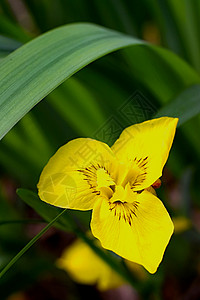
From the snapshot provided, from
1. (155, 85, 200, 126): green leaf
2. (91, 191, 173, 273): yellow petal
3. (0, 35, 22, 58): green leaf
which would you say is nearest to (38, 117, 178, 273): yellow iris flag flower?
(91, 191, 173, 273): yellow petal

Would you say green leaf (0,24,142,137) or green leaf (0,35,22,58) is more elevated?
green leaf (0,35,22,58)

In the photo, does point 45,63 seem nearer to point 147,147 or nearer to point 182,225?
point 147,147

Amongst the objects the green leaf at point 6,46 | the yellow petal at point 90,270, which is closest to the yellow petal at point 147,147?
the green leaf at point 6,46

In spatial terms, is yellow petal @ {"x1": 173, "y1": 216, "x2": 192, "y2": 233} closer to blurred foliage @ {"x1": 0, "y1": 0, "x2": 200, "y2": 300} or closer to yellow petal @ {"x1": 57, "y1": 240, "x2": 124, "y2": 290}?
blurred foliage @ {"x1": 0, "y1": 0, "x2": 200, "y2": 300}

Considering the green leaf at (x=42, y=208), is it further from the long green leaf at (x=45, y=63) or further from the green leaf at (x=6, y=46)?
the green leaf at (x=6, y=46)

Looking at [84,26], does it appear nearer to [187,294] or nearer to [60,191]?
[60,191]

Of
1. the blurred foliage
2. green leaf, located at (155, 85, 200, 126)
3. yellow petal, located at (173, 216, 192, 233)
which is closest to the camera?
green leaf, located at (155, 85, 200, 126)

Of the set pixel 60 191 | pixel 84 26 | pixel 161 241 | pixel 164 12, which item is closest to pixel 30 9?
pixel 164 12

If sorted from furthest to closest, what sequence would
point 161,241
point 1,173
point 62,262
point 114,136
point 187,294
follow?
point 1,173 < point 187,294 < point 62,262 < point 114,136 < point 161,241
